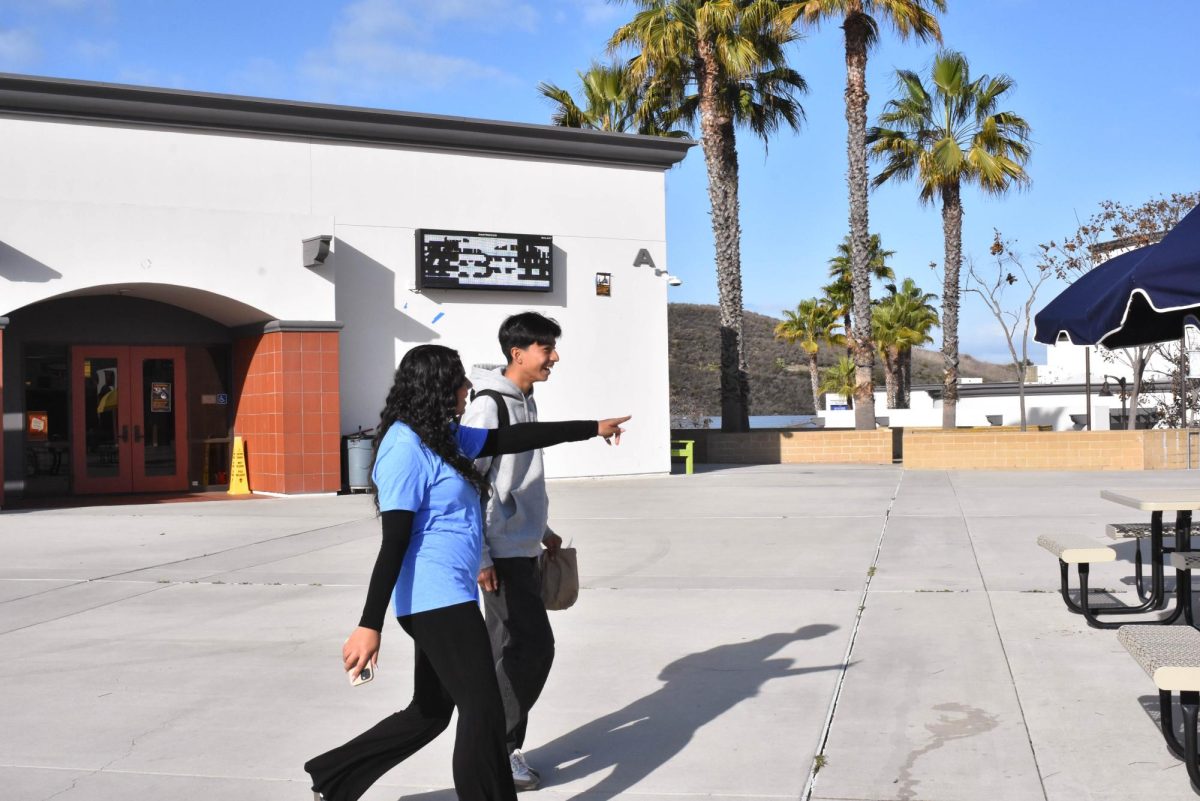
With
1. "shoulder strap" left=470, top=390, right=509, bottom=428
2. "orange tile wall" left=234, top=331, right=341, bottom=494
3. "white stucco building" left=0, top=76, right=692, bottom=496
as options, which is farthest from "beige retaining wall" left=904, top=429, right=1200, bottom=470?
"shoulder strap" left=470, top=390, right=509, bottom=428

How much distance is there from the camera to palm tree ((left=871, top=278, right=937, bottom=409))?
54844mm

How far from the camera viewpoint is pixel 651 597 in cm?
905

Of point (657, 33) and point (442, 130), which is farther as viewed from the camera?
point (657, 33)

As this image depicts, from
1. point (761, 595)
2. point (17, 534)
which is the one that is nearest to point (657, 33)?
point (17, 534)

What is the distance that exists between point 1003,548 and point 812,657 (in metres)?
5.10

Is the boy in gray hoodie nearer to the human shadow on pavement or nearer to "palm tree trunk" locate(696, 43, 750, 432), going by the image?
the human shadow on pavement

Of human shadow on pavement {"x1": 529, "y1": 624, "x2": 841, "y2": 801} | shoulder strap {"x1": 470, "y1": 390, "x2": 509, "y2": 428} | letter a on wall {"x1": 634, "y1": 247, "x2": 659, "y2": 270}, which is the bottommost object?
human shadow on pavement {"x1": 529, "y1": 624, "x2": 841, "y2": 801}

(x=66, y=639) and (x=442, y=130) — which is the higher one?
(x=442, y=130)

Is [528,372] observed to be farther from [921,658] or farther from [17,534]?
[17,534]

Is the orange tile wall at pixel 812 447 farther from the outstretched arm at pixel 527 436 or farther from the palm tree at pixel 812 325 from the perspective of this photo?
the palm tree at pixel 812 325

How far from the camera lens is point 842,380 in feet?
240

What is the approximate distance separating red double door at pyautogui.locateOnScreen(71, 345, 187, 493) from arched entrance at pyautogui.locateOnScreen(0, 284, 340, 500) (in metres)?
0.02

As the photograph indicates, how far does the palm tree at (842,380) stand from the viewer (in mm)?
66125

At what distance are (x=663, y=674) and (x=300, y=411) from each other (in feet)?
43.9
